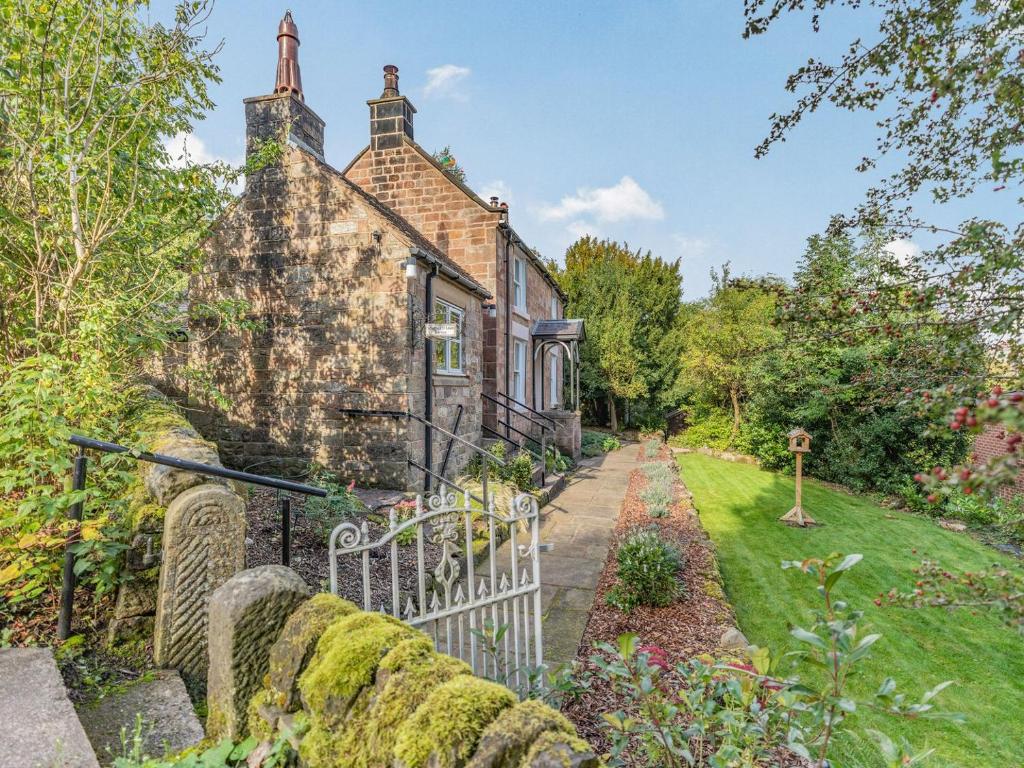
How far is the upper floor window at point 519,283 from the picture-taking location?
14743 mm

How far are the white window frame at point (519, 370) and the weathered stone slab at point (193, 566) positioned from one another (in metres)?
11.5

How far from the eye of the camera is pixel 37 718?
212cm

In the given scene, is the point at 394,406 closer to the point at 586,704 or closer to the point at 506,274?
the point at 586,704

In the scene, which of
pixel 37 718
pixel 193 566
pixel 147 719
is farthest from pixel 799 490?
pixel 37 718

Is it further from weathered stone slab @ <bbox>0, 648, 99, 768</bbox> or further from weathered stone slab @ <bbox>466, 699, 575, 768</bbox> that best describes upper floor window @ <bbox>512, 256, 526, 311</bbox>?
weathered stone slab @ <bbox>466, 699, 575, 768</bbox>

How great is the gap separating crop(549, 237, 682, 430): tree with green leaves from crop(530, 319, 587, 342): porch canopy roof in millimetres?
5174

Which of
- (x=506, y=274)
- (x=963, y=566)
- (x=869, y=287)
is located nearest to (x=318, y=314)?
(x=506, y=274)

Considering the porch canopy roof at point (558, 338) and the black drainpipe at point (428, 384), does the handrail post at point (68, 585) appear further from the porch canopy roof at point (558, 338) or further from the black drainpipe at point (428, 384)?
the porch canopy roof at point (558, 338)

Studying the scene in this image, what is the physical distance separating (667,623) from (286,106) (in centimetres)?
923

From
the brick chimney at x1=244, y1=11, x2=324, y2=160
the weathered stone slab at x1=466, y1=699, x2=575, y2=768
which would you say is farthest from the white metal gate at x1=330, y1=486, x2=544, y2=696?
the brick chimney at x1=244, y1=11, x2=324, y2=160

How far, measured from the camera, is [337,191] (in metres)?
8.34

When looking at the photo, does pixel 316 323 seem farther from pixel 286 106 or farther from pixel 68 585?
pixel 68 585

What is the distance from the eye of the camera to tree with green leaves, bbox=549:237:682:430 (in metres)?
22.1

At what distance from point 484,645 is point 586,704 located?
4.08 feet
